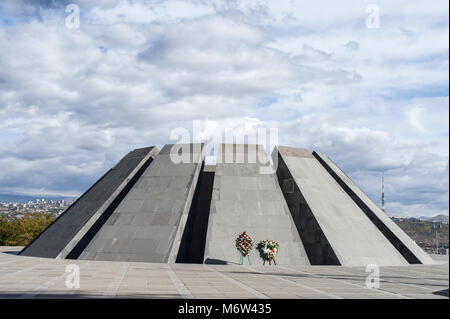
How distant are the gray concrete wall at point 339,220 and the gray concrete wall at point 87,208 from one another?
10.5 meters

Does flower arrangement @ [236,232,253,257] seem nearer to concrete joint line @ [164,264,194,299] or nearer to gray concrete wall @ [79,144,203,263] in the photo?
gray concrete wall @ [79,144,203,263]

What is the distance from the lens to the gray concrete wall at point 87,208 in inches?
962

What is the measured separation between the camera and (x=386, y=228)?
26.6 metres

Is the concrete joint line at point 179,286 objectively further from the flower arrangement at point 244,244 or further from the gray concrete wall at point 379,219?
the gray concrete wall at point 379,219

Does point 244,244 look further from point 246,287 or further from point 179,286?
point 179,286

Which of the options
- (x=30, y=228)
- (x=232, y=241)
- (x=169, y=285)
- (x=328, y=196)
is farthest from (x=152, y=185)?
(x=30, y=228)

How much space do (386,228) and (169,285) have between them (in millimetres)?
17818

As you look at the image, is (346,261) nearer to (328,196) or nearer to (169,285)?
(328,196)

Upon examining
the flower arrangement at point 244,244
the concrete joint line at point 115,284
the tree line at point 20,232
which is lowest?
the tree line at point 20,232

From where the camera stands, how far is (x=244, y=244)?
72.9 ft

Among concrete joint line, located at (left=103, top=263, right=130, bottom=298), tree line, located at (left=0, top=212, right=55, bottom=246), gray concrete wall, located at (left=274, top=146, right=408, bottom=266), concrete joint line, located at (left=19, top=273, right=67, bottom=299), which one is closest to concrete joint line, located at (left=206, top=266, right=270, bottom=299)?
concrete joint line, located at (left=103, top=263, right=130, bottom=298)

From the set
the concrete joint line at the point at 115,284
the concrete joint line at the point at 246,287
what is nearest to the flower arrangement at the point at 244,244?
the concrete joint line at the point at 246,287

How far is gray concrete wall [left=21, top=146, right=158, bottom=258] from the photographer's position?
80.2 ft

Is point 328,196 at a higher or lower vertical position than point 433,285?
higher
